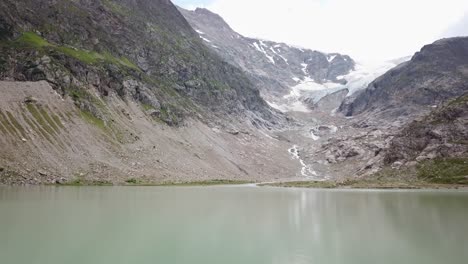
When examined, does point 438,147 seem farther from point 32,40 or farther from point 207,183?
point 32,40

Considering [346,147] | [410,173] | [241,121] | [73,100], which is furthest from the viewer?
[241,121]

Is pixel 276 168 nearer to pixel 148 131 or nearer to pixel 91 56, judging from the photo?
pixel 148 131

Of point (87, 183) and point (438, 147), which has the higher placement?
point (438, 147)

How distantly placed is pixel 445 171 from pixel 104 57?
11655 cm

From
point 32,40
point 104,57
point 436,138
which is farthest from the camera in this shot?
point 104,57

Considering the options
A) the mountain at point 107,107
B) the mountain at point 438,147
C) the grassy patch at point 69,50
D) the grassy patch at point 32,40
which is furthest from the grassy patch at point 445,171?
the grassy patch at point 32,40

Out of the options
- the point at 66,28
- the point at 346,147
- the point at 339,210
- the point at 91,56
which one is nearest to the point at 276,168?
the point at 346,147

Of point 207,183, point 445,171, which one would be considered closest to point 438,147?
point 445,171

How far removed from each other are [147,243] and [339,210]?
24818mm

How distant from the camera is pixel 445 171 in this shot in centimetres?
9594

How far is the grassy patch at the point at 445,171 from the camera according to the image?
9156cm

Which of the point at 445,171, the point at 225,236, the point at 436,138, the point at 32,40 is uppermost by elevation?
the point at 32,40

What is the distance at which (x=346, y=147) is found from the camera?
541ft

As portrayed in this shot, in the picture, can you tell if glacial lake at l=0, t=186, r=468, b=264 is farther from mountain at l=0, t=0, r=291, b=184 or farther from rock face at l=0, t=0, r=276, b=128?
rock face at l=0, t=0, r=276, b=128
